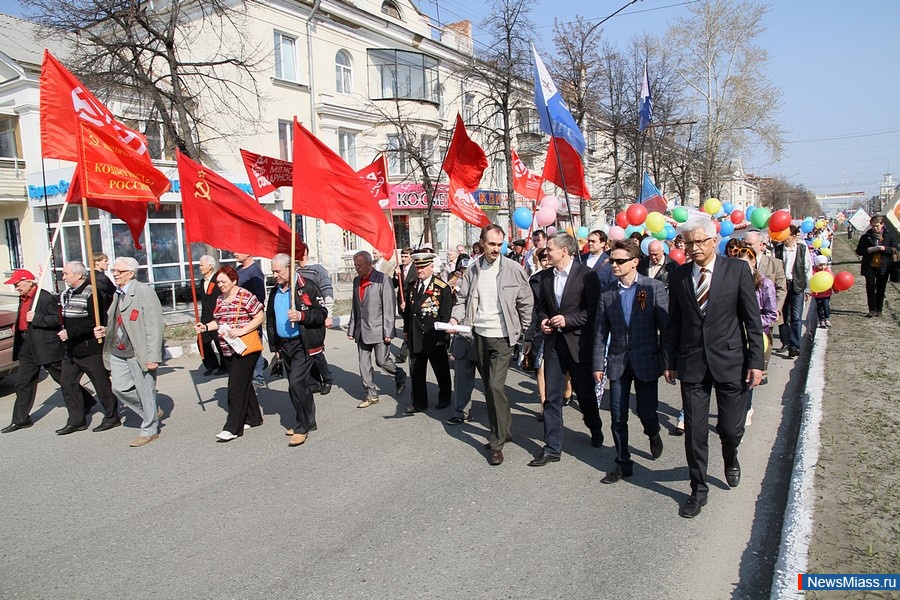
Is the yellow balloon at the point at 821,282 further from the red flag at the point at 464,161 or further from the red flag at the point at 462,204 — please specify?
the red flag at the point at 464,161

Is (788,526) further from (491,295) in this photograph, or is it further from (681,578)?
(491,295)

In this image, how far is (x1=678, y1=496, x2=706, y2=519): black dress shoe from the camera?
3.98m

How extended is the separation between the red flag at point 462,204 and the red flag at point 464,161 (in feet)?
0.30

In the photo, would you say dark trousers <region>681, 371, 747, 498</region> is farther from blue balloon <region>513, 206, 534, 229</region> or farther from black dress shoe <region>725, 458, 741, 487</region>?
blue balloon <region>513, 206, 534, 229</region>

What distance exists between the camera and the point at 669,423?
605 centimetres

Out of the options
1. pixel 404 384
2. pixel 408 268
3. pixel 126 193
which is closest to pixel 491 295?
pixel 404 384

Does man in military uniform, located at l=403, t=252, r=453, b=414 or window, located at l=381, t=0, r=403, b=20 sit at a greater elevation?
window, located at l=381, t=0, r=403, b=20

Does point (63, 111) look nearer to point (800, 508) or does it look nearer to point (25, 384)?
point (25, 384)

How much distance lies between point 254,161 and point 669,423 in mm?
6649

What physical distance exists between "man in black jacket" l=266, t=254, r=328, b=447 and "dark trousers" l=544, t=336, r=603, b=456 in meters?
2.42

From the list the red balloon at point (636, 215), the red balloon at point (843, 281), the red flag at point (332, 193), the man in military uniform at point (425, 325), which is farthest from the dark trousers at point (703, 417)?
the red balloon at point (843, 281)

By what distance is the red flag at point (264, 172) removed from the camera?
8586 mm

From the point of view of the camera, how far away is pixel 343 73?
27.3 metres

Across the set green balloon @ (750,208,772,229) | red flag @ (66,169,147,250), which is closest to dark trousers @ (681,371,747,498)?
red flag @ (66,169,147,250)
